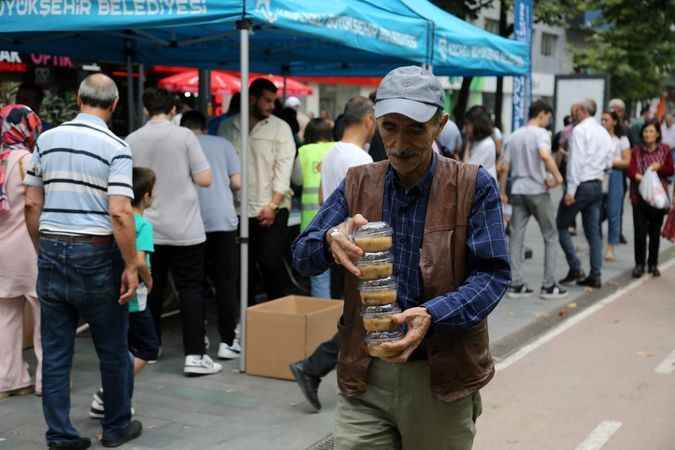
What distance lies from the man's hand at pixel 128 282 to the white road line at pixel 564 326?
133 inches

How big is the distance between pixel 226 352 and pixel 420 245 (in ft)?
13.9

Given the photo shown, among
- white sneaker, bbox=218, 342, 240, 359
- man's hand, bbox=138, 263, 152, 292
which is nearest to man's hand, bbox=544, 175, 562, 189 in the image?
white sneaker, bbox=218, 342, 240, 359

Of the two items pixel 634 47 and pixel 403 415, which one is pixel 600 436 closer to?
pixel 403 415

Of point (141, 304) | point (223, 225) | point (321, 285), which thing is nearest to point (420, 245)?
point (141, 304)

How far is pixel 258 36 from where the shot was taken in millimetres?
8875

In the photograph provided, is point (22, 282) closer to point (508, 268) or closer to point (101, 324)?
point (101, 324)

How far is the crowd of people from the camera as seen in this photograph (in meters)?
2.69

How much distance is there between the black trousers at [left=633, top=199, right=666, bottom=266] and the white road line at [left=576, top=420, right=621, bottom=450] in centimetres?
553

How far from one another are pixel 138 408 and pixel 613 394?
3210 mm

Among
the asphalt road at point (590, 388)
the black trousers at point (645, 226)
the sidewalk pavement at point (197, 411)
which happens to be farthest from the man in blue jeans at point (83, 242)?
the black trousers at point (645, 226)

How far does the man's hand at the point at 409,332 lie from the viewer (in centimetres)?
244

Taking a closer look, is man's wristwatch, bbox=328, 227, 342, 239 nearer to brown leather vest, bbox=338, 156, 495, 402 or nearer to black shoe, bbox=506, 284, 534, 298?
brown leather vest, bbox=338, 156, 495, 402

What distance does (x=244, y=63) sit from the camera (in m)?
6.08

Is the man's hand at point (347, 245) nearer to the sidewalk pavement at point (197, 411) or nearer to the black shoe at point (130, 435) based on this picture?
the sidewalk pavement at point (197, 411)
